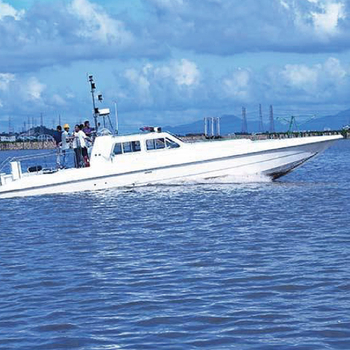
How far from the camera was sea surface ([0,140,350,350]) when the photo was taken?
11570mm

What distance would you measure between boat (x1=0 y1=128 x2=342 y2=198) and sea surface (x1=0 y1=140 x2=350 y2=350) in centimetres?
508

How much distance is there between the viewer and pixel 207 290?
1398 cm

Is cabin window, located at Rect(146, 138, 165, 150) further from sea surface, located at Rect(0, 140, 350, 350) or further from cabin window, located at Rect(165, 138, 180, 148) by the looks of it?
sea surface, located at Rect(0, 140, 350, 350)

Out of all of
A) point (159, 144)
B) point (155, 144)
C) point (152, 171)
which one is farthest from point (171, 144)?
point (152, 171)

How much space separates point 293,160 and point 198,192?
186 inches

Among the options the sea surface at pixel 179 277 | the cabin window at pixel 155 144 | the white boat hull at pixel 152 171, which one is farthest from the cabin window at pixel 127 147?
the sea surface at pixel 179 277

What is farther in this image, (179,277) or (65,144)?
(65,144)

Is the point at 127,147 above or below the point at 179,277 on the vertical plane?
above

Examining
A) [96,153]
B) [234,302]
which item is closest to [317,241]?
[234,302]

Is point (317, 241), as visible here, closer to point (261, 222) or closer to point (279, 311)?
point (261, 222)

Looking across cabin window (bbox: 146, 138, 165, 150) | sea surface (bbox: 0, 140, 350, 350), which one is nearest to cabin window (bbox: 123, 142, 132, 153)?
cabin window (bbox: 146, 138, 165, 150)

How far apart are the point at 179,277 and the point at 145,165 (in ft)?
56.7

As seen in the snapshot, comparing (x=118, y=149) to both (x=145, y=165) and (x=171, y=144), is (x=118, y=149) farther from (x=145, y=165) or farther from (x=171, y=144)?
(x=171, y=144)

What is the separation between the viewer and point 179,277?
15133mm
